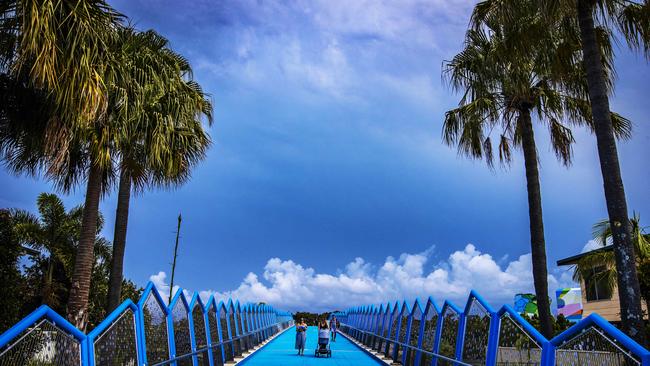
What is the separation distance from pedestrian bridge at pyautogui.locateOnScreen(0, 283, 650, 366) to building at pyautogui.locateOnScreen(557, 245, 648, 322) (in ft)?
48.5

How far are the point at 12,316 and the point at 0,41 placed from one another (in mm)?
12054

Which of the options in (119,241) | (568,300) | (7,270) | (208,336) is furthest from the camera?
(568,300)

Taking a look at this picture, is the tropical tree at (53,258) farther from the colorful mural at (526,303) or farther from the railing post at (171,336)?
the colorful mural at (526,303)

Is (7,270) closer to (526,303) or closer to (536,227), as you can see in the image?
(536,227)

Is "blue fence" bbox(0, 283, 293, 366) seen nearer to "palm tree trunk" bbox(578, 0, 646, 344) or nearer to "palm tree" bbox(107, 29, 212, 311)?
"palm tree" bbox(107, 29, 212, 311)

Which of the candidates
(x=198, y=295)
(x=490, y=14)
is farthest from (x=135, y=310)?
(x=490, y=14)

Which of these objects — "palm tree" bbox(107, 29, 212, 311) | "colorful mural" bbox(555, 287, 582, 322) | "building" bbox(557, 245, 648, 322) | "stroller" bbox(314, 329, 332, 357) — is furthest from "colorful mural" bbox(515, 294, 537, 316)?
"palm tree" bbox(107, 29, 212, 311)

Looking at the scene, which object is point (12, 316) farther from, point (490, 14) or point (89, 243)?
point (490, 14)

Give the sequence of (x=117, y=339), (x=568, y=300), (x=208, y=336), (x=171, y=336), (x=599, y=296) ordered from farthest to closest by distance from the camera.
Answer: (x=568, y=300)
(x=599, y=296)
(x=208, y=336)
(x=171, y=336)
(x=117, y=339)

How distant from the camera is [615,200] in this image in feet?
34.2

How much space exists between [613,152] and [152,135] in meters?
11.1

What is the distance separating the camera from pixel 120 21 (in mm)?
12047

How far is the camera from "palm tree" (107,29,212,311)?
51.3ft

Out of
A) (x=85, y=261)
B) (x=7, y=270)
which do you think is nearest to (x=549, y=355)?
(x=85, y=261)
